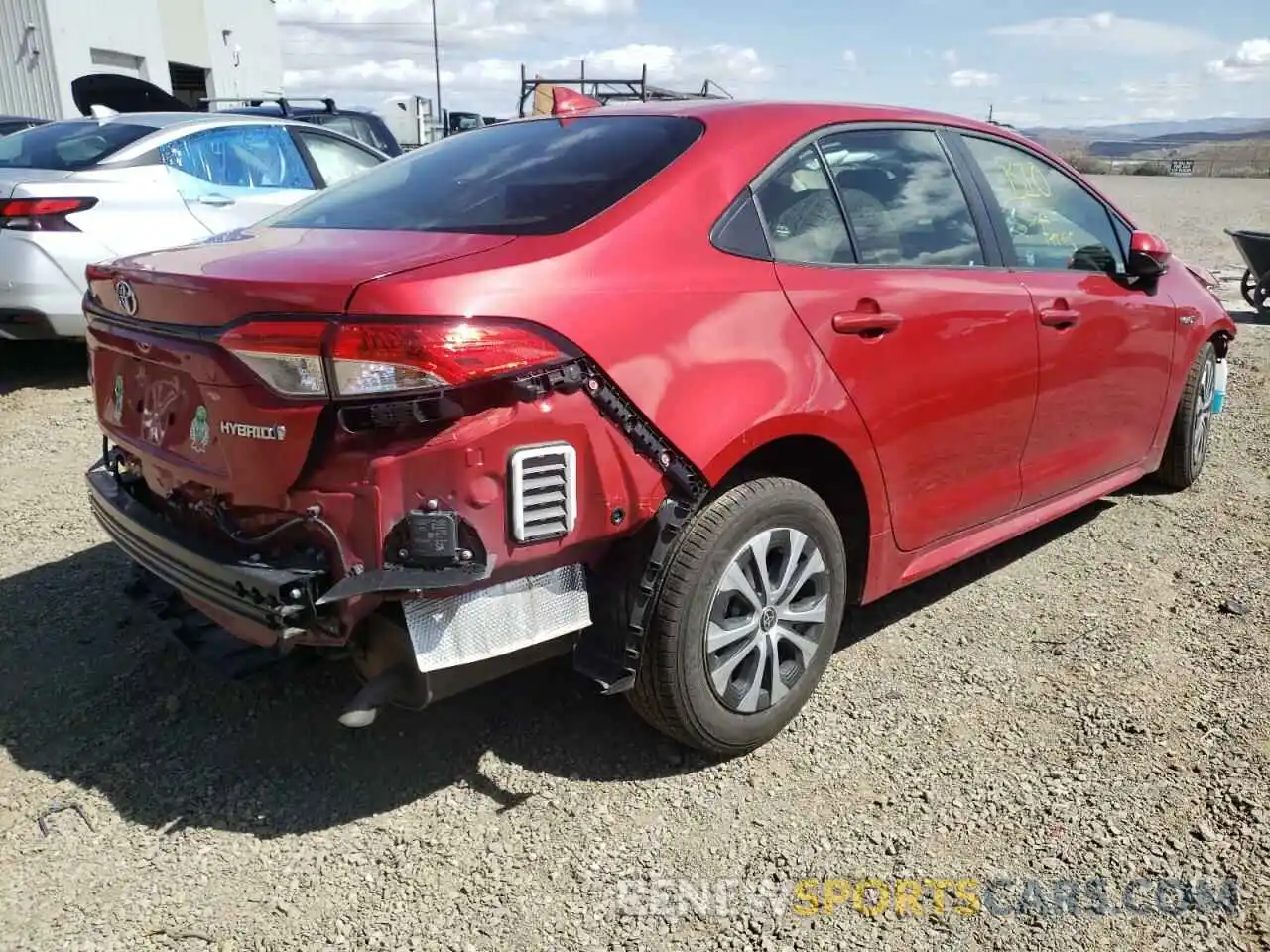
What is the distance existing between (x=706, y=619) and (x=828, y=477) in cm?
68

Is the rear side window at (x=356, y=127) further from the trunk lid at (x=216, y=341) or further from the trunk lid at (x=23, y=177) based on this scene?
the trunk lid at (x=216, y=341)

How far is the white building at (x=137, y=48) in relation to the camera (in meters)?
23.0

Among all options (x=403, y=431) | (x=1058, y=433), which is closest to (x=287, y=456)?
(x=403, y=431)

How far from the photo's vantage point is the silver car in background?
5969 millimetres

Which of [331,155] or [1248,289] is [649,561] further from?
[1248,289]

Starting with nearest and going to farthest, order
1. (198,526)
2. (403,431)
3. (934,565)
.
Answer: (403,431), (198,526), (934,565)

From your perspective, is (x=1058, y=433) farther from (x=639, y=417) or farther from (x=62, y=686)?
(x=62, y=686)

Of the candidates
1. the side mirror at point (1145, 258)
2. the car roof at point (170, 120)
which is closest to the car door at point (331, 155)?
the car roof at point (170, 120)

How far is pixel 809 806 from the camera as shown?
2.79 meters

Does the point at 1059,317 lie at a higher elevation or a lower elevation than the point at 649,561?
higher

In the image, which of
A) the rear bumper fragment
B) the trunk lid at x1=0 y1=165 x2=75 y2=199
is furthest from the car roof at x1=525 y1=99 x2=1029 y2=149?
the trunk lid at x1=0 y1=165 x2=75 y2=199

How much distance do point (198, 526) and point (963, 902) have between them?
204 centimetres

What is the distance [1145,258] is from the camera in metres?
4.17

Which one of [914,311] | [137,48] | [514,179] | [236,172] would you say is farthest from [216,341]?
[137,48]
